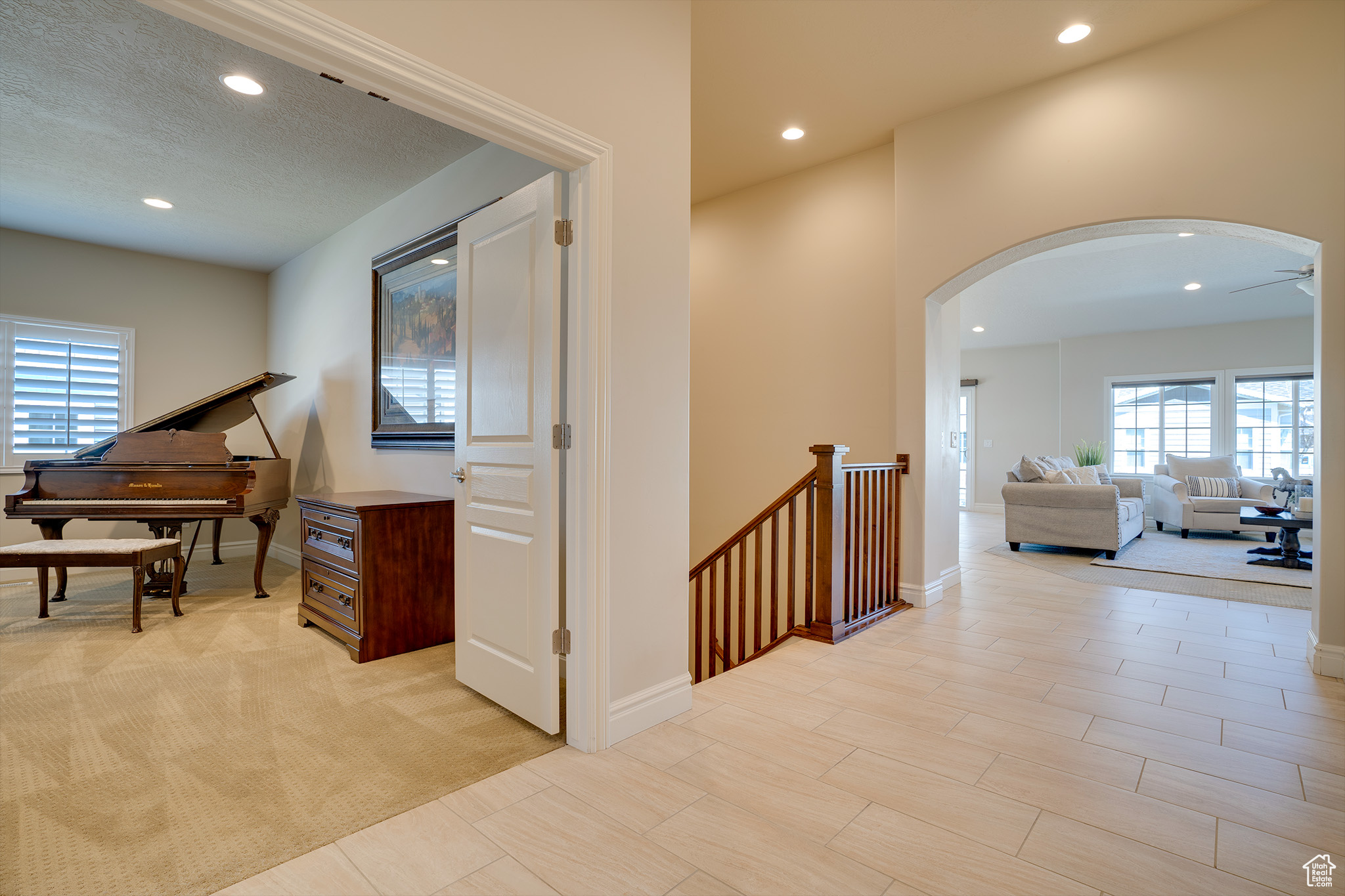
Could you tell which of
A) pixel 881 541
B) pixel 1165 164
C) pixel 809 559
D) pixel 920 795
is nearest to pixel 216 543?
pixel 809 559

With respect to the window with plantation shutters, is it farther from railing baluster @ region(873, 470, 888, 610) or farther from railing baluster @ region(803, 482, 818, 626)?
railing baluster @ region(873, 470, 888, 610)

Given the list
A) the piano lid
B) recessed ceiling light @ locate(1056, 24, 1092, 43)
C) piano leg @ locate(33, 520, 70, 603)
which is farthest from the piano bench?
recessed ceiling light @ locate(1056, 24, 1092, 43)

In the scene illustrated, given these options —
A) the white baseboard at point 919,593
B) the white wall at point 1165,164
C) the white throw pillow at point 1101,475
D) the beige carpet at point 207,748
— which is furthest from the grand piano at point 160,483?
the white throw pillow at point 1101,475

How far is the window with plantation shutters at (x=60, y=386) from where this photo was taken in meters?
4.98

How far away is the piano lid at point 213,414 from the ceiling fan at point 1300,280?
6.46 metres

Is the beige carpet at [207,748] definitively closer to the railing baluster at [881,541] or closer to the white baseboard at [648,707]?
the white baseboard at [648,707]

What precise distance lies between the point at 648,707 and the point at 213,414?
4.28 meters

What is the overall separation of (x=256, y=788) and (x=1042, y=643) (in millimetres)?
3530

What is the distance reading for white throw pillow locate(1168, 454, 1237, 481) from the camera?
7.91m

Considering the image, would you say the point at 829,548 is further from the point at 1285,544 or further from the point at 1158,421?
the point at 1158,421

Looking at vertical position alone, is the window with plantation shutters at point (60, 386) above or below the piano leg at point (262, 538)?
above

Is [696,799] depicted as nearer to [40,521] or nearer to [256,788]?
[256,788]

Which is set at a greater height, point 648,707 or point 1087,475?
point 1087,475

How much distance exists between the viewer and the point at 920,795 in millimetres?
1881
